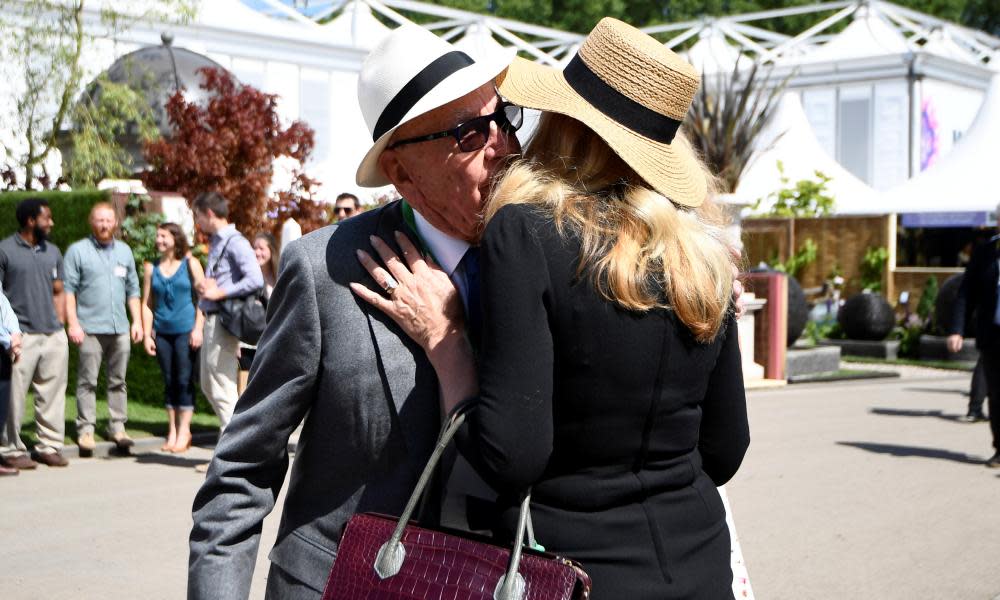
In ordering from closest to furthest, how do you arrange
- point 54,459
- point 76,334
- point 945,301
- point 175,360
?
point 54,459 < point 76,334 < point 175,360 < point 945,301

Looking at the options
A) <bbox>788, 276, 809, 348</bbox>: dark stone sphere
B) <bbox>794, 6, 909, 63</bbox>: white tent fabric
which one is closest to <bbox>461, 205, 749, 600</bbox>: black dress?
<bbox>788, 276, 809, 348</bbox>: dark stone sphere

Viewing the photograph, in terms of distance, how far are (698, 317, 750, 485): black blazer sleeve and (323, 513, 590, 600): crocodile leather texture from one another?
51cm

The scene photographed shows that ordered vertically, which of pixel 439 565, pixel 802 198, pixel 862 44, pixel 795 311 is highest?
pixel 862 44

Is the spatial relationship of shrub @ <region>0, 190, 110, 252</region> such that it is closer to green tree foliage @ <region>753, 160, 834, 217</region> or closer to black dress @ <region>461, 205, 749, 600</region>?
black dress @ <region>461, 205, 749, 600</region>

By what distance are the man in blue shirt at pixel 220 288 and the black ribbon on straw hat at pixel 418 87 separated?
6755 millimetres

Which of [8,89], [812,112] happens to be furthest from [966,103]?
[8,89]

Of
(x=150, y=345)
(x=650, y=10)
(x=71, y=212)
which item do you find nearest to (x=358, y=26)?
(x=71, y=212)

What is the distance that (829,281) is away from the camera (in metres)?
23.2

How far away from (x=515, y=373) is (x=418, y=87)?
24.1 inches

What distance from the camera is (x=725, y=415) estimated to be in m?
2.05

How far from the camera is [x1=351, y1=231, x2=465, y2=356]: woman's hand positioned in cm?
194

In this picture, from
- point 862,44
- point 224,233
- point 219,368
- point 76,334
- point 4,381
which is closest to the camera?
point 4,381

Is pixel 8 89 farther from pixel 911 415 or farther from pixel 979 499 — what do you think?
pixel 979 499

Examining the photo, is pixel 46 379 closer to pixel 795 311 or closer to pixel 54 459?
pixel 54 459
